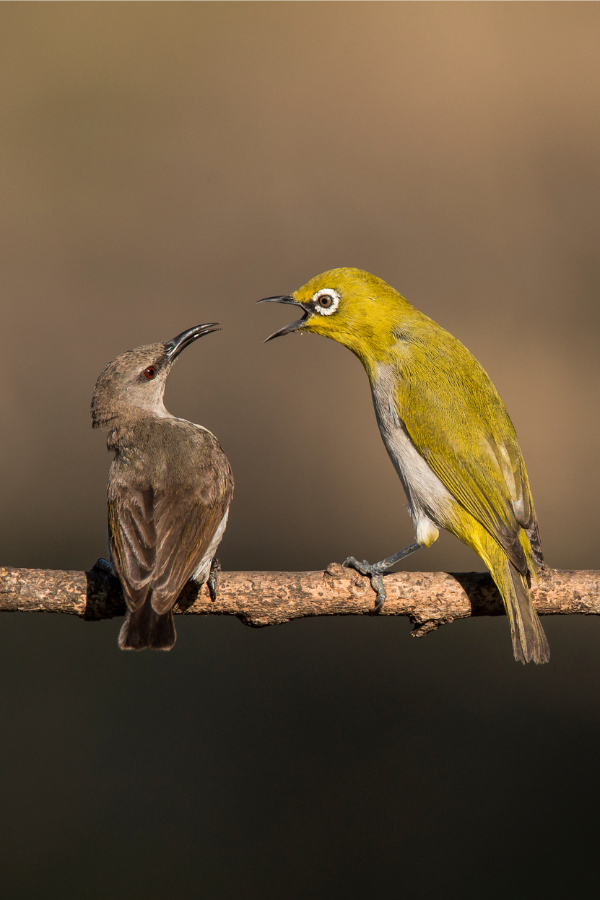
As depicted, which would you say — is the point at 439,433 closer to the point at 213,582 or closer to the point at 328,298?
the point at 328,298

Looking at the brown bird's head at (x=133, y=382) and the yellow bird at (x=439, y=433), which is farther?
the brown bird's head at (x=133, y=382)

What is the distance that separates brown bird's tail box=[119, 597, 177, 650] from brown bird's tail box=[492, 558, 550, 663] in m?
1.74

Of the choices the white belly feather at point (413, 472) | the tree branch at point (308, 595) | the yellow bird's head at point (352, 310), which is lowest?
the tree branch at point (308, 595)

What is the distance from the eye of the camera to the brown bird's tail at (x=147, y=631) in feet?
14.4

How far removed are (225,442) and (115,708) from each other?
12.7 ft

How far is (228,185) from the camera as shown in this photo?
13.6m

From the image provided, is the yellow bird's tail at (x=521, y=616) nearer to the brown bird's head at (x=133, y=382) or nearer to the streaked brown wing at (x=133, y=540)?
the streaked brown wing at (x=133, y=540)

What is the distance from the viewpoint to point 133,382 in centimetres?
584

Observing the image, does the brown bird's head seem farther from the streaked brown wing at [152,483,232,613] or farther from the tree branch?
the tree branch

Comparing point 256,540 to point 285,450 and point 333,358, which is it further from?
point 333,358

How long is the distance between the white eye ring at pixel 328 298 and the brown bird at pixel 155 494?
0.88m

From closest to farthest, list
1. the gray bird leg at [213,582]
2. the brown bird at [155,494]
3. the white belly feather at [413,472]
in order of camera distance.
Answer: the brown bird at [155,494] → the gray bird leg at [213,582] → the white belly feather at [413,472]

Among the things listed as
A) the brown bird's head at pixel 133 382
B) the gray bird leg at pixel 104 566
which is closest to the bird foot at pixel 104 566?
the gray bird leg at pixel 104 566

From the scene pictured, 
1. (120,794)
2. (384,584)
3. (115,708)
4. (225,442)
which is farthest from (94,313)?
(384,584)
